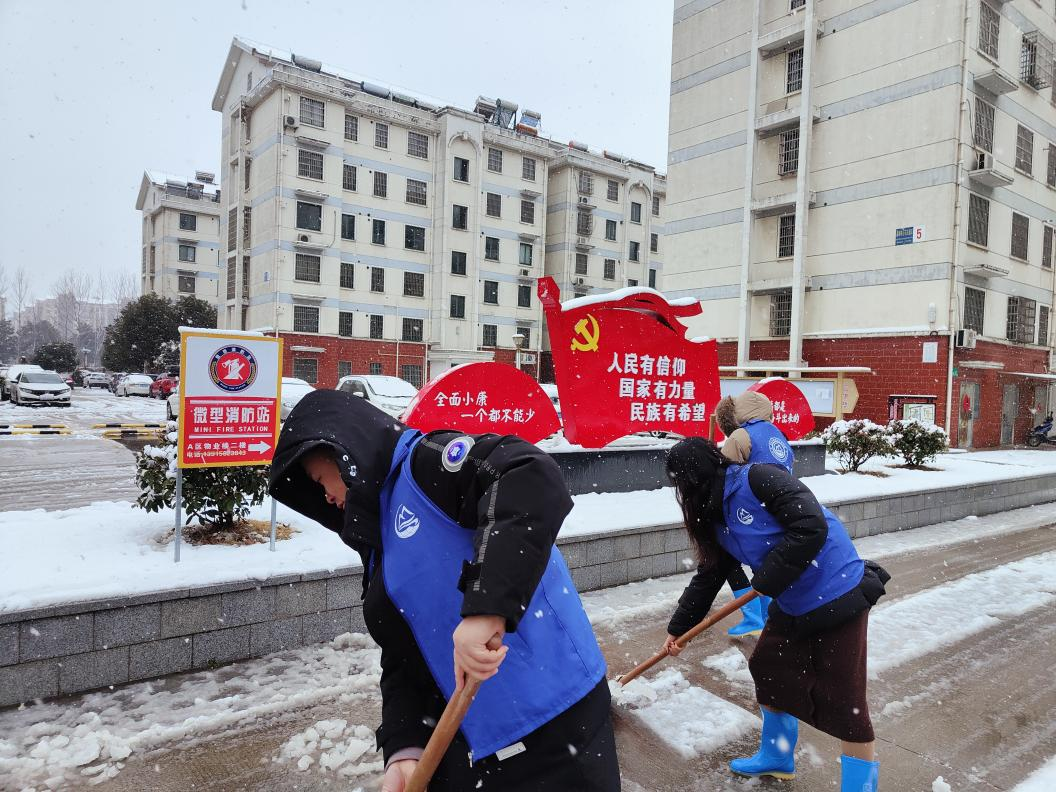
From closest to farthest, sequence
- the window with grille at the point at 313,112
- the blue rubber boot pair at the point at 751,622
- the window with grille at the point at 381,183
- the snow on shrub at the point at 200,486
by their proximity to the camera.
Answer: the blue rubber boot pair at the point at 751,622 < the snow on shrub at the point at 200,486 < the window with grille at the point at 313,112 < the window with grille at the point at 381,183

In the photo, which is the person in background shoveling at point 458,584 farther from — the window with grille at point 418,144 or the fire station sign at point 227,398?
the window with grille at point 418,144

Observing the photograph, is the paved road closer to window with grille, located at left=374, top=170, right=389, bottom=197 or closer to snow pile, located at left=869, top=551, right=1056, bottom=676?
snow pile, located at left=869, top=551, right=1056, bottom=676

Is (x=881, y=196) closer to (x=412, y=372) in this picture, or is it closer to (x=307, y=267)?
(x=412, y=372)

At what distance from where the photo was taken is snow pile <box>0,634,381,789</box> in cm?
304

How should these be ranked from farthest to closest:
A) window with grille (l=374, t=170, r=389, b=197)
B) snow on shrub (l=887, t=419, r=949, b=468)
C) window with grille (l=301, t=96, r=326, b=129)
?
window with grille (l=374, t=170, r=389, b=197)
window with grille (l=301, t=96, r=326, b=129)
snow on shrub (l=887, t=419, r=949, b=468)

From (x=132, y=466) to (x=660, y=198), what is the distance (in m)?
38.7

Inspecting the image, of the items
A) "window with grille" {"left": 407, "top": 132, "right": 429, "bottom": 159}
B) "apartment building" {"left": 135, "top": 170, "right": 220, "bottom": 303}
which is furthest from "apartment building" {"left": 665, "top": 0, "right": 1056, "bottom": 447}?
"apartment building" {"left": 135, "top": 170, "right": 220, "bottom": 303}

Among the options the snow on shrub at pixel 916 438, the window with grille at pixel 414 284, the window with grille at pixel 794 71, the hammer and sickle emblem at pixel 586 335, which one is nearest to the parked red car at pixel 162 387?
the window with grille at pixel 414 284

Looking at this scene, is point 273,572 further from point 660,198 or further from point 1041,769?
point 660,198

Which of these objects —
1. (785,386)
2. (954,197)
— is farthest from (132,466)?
(954,197)

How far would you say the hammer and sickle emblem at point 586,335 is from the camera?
A: 6.95 metres

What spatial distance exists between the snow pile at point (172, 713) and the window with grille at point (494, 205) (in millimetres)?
34284

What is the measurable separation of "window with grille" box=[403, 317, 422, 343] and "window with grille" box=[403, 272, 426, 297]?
4.47 feet

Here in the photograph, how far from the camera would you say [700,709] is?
12.3 feet
